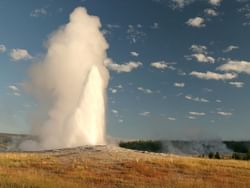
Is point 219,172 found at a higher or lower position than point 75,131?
lower

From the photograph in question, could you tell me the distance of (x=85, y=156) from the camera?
45.8 meters

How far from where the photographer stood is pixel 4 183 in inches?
762

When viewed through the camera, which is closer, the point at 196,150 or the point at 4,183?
the point at 4,183

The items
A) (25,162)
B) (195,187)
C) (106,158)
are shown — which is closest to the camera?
(195,187)

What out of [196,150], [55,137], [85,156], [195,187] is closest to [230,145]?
[196,150]

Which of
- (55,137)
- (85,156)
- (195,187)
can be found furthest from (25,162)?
(55,137)

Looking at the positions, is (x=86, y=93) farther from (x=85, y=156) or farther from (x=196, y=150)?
(x=196, y=150)

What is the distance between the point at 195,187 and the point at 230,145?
156 meters

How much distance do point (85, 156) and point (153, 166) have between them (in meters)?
8.78

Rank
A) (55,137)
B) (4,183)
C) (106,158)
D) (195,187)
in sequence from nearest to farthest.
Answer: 1. (4,183)
2. (195,187)
3. (106,158)
4. (55,137)

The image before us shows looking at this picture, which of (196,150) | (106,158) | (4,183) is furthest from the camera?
(196,150)

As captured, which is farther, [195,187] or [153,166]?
[153,166]

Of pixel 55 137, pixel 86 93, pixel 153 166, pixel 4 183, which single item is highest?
pixel 86 93

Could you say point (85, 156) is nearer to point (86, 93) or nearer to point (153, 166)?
point (153, 166)
